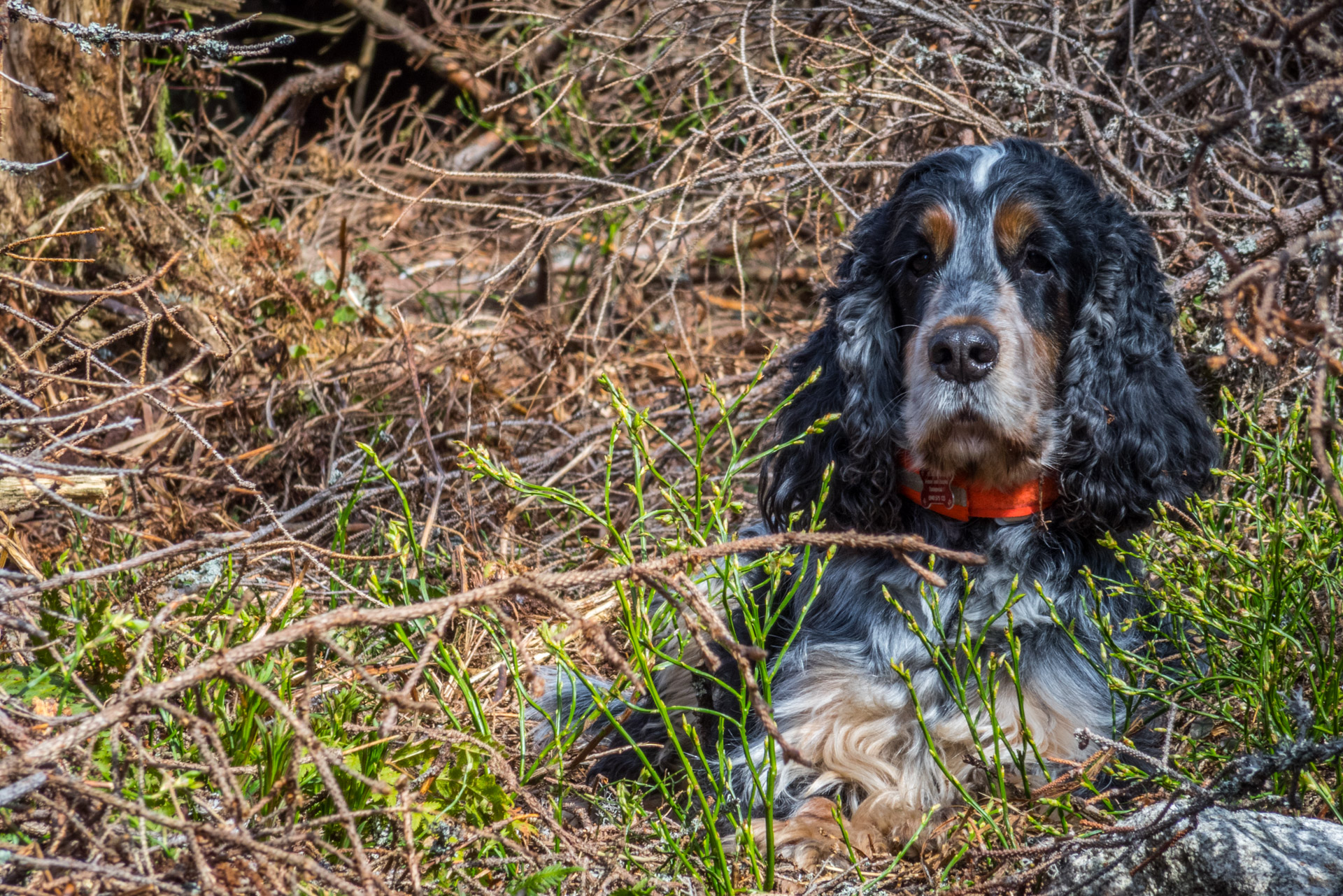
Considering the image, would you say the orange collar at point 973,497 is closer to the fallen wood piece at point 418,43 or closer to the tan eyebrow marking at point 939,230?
the tan eyebrow marking at point 939,230

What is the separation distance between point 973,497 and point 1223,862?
1223 millimetres

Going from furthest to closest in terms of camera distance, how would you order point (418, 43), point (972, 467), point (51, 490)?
point (418, 43) → point (51, 490) → point (972, 467)

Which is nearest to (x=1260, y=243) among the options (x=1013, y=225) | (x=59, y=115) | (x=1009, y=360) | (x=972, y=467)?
(x=1013, y=225)

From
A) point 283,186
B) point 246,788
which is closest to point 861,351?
point 246,788

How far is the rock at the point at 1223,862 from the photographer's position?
195 cm

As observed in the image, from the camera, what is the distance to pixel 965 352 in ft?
9.21

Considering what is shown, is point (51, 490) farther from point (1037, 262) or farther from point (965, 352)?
point (1037, 262)

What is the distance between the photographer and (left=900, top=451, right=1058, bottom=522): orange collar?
3.03 m

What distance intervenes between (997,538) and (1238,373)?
5.61ft

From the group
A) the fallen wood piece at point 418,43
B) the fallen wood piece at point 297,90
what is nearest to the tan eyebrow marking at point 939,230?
the fallen wood piece at point 297,90

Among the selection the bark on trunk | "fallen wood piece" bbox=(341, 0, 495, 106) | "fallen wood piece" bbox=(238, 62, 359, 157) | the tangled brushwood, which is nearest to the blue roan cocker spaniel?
the tangled brushwood

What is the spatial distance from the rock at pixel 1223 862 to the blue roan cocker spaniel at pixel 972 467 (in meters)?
0.70

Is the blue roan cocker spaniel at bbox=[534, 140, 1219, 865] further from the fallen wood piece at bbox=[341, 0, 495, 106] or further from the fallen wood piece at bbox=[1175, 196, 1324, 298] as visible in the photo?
the fallen wood piece at bbox=[341, 0, 495, 106]

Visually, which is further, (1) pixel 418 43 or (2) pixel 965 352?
(1) pixel 418 43
